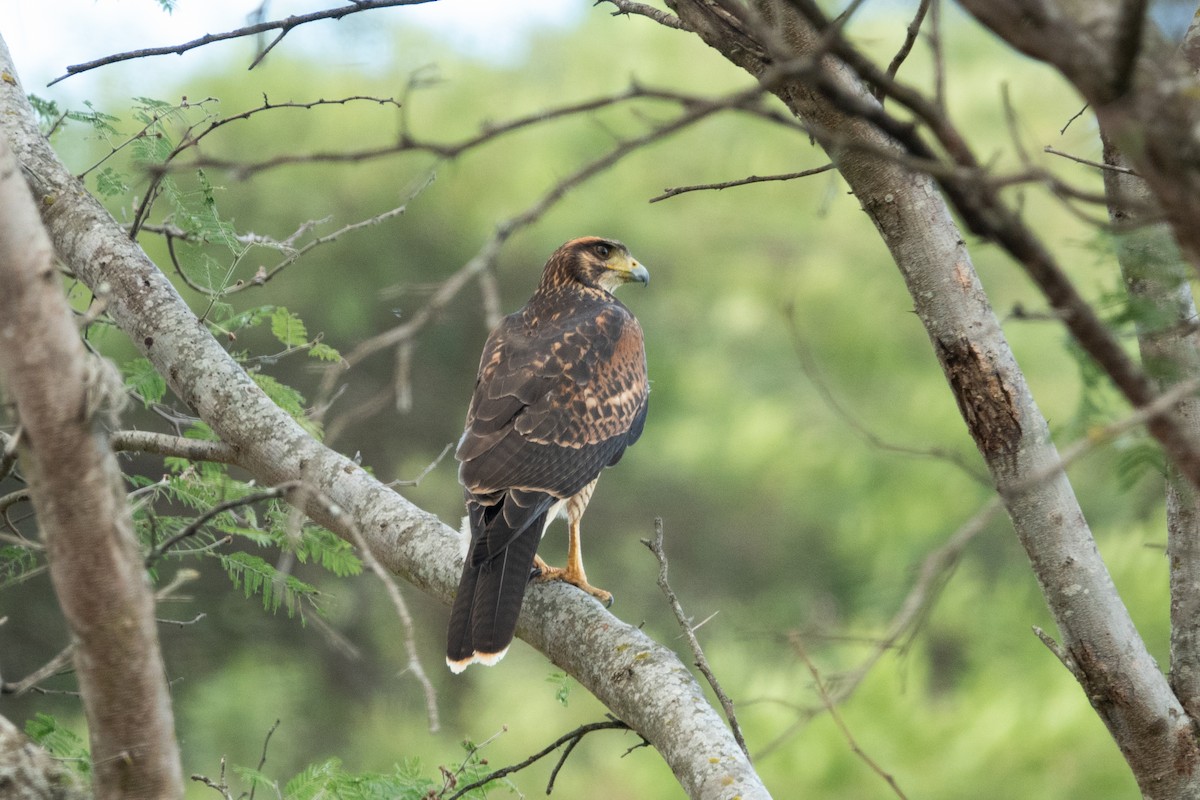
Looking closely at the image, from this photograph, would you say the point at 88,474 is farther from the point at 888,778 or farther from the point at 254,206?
the point at 254,206

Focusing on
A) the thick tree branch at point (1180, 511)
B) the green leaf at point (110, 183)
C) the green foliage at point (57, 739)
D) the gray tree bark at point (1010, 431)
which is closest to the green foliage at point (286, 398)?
the green leaf at point (110, 183)

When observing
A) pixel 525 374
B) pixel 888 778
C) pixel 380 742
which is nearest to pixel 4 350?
pixel 888 778

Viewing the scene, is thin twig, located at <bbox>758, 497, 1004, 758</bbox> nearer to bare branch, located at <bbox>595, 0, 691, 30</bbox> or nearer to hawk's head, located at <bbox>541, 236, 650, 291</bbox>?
Answer: bare branch, located at <bbox>595, 0, 691, 30</bbox>

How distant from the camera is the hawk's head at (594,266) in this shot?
4.05m

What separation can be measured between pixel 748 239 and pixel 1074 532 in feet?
51.3

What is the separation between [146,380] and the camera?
111 inches

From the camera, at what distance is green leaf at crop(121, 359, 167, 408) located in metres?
2.79

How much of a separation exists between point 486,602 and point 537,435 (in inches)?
24.4

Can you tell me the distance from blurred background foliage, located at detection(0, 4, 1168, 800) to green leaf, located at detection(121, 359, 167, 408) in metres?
6.46

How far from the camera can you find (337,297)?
13.1 metres

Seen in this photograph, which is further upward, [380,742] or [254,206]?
[254,206]

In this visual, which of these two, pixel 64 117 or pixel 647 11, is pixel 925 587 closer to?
pixel 647 11

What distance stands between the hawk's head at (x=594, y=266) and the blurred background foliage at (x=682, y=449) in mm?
5419

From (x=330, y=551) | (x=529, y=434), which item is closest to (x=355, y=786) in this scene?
(x=330, y=551)
